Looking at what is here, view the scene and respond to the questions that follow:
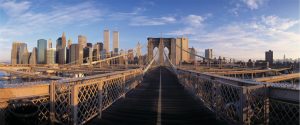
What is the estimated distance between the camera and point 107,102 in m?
14.1

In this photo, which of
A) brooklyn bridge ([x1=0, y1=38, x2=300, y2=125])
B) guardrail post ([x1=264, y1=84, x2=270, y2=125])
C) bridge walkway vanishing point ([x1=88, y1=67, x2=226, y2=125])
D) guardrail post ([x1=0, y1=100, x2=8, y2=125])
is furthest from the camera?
bridge walkway vanishing point ([x1=88, y1=67, x2=226, y2=125])

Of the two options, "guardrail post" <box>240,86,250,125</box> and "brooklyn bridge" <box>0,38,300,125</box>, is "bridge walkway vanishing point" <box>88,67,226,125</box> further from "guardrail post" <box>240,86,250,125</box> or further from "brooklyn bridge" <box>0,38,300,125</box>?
"guardrail post" <box>240,86,250,125</box>

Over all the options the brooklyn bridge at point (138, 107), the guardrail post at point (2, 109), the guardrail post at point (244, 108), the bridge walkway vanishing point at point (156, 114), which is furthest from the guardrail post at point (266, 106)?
the guardrail post at point (2, 109)

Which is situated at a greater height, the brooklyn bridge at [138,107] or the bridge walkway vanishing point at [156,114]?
the brooklyn bridge at [138,107]

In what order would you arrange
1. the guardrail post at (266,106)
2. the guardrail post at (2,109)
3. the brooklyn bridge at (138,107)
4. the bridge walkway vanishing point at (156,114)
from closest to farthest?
the guardrail post at (2,109)
the brooklyn bridge at (138,107)
the guardrail post at (266,106)
the bridge walkway vanishing point at (156,114)

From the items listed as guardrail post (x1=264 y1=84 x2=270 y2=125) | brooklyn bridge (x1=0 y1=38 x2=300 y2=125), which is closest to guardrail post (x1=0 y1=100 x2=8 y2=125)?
brooklyn bridge (x1=0 y1=38 x2=300 y2=125)

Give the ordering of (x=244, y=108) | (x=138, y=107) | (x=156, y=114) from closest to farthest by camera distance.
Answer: (x=244, y=108) → (x=156, y=114) → (x=138, y=107)

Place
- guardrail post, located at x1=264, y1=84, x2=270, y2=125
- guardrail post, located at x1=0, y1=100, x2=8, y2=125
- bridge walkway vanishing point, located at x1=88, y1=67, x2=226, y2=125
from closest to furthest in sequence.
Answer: guardrail post, located at x1=0, y1=100, x2=8, y2=125, guardrail post, located at x1=264, y1=84, x2=270, y2=125, bridge walkway vanishing point, located at x1=88, y1=67, x2=226, y2=125

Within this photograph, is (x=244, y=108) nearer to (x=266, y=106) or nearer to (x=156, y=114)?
(x=266, y=106)

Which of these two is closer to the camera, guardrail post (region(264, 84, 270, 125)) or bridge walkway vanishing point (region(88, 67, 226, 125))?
guardrail post (region(264, 84, 270, 125))

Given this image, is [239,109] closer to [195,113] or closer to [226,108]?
[226,108]

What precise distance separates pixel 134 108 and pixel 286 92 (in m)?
8.18

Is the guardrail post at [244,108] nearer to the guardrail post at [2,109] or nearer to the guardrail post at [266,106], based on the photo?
the guardrail post at [266,106]

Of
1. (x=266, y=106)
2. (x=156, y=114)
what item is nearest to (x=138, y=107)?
(x=156, y=114)
